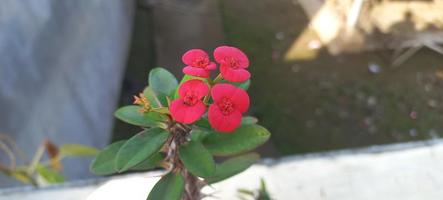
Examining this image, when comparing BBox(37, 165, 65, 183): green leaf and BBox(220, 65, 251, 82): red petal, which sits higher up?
BBox(220, 65, 251, 82): red petal

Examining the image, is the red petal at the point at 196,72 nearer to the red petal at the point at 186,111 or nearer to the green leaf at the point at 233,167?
the red petal at the point at 186,111

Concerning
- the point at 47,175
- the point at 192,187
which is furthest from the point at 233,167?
the point at 47,175

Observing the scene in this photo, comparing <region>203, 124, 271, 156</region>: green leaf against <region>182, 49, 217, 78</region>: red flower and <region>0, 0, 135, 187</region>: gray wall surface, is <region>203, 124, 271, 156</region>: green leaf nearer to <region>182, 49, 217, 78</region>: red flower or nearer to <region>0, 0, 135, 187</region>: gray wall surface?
<region>182, 49, 217, 78</region>: red flower

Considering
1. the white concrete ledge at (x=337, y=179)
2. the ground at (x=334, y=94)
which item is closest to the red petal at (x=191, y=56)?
the white concrete ledge at (x=337, y=179)

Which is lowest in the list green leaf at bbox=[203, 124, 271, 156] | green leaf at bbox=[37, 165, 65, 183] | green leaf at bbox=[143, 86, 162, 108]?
green leaf at bbox=[37, 165, 65, 183]

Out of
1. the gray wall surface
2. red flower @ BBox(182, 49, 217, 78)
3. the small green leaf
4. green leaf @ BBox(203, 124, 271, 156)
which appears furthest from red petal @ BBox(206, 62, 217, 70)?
the gray wall surface

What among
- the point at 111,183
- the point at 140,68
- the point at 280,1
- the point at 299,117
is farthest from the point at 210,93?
the point at 280,1

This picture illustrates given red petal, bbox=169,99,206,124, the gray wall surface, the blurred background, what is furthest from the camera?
the blurred background

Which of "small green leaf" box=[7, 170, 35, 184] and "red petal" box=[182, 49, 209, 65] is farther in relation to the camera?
"small green leaf" box=[7, 170, 35, 184]

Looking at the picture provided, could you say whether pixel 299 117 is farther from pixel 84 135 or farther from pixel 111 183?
pixel 111 183
